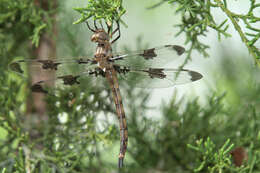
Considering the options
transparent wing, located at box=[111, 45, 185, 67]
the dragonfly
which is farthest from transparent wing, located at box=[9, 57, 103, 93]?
transparent wing, located at box=[111, 45, 185, 67]

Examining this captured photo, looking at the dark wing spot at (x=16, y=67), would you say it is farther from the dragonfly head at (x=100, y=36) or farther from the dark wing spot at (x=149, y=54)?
the dark wing spot at (x=149, y=54)

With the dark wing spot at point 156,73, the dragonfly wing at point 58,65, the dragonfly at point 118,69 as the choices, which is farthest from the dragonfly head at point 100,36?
the dark wing spot at point 156,73

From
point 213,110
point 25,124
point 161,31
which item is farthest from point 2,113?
point 161,31

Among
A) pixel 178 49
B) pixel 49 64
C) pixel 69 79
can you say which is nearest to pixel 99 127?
pixel 69 79

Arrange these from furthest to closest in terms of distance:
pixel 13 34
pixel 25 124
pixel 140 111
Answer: pixel 140 111 < pixel 13 34 < pixel 25 124

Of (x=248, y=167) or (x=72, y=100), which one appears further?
(x=72, y=100)

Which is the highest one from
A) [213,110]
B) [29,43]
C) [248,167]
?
[29,43]

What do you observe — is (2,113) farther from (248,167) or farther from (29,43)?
(248,167)
